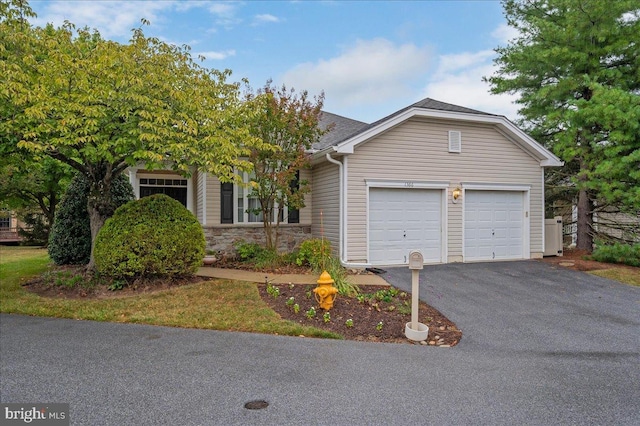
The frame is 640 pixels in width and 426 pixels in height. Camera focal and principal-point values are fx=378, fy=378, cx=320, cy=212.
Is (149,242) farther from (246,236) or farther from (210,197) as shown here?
(246,236)

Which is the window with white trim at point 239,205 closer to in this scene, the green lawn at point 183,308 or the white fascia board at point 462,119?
the white fascia board at point 462,119

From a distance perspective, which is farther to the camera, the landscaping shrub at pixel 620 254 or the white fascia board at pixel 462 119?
the landscaping shrub at pixel 620 254

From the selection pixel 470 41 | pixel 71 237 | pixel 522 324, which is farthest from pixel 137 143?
pixel 470 41

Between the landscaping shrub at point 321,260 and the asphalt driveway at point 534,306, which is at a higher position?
the landscaping shrub at point 321,260

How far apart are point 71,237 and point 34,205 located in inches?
551

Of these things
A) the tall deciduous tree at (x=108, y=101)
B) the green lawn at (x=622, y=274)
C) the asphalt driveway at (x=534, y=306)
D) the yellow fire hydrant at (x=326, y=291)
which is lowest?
the asphalt driveway at (x=534, y=306)

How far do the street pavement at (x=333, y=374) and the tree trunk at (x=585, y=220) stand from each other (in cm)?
671

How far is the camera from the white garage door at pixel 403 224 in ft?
33.3

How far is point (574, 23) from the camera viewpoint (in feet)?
35.6

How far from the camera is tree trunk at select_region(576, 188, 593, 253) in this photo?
1232 cm

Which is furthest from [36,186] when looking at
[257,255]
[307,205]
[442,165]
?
[442,165]

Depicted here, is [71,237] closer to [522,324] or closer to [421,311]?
[421,311]

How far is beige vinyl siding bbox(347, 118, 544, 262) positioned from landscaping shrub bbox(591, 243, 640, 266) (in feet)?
5.19

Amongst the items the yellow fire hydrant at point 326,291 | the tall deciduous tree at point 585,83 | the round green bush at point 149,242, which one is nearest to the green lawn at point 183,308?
the round green bush at point 149,242
